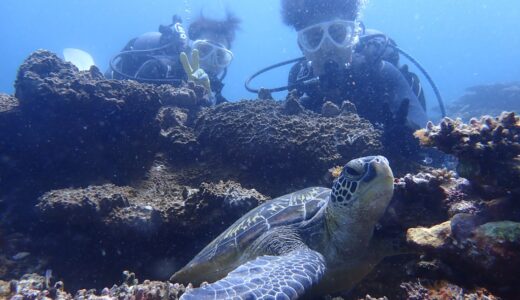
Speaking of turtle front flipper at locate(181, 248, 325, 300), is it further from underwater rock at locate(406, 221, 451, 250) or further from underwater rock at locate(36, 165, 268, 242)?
underwater rock at locate(36, 165, 268, 242)

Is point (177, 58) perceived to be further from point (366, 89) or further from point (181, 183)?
point (181, 183)

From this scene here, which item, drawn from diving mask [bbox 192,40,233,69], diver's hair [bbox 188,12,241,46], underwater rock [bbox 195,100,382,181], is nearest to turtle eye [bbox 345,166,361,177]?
underwater rock [bbox 195,100,382,181]

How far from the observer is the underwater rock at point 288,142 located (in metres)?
4.03

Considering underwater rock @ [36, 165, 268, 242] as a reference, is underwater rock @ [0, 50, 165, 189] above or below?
above

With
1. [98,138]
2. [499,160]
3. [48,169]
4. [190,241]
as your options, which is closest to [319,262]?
[499,160]

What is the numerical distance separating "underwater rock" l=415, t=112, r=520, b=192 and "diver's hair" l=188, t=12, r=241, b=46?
852 centimetres

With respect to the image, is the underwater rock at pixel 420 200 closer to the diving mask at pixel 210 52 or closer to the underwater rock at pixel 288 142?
the underwater rock at pixel 288 142

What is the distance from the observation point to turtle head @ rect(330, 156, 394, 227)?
7.34 feet

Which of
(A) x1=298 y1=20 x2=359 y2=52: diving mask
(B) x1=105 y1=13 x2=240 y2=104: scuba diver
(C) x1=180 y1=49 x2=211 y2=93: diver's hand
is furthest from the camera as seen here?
(B) x1=105 y1=13 x2=240 y2=104: scuba diver

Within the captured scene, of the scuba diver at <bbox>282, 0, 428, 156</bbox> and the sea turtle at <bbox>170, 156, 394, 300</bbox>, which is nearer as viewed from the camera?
the sea turtle at <bbox>170, 156, 394, 300</bbox>

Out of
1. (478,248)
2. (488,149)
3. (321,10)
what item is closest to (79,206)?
(478,248)

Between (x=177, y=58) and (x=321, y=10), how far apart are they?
385 centimetres

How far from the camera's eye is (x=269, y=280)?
1.86 m

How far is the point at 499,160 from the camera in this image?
6.53 feet
